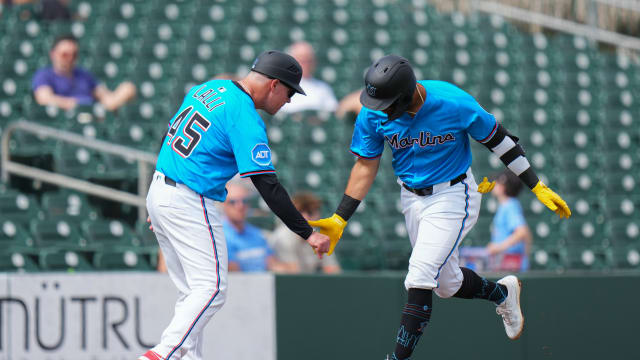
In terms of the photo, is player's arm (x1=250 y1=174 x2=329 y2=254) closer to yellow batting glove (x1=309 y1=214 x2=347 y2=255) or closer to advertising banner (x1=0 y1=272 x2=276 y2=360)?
yellow batting glove (x1=309 y1=214 x2=347 y2=255)

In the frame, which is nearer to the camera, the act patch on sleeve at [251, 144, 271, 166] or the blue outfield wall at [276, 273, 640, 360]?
the act patch on sleeve at [251, 144, 271, 166]

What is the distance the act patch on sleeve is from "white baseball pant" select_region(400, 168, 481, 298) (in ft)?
3.04

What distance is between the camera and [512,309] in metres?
4.70

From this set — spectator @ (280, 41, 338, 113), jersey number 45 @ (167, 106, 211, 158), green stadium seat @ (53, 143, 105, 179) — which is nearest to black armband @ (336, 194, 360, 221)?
jersey number 45 @ (167, 106, 211, 158)

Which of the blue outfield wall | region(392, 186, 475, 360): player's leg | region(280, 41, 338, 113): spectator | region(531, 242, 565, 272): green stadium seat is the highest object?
region(392, 186, 475, 360): player's leg

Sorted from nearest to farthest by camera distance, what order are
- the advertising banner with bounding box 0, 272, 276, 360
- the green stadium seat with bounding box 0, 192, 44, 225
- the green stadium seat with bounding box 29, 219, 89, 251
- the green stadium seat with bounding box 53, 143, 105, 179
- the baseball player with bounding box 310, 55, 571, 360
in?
the baseball player with bounding box 310, 55, 571, 360 < the advertising banner with bounding box 0, 272, 276, 360 < the green stadium seat with bounding box 29, 219, 89, 251 < the green stadium seat with bounding box 0, 192, 44, 225 < the green stadium seat with bounding box 53, 143, 105, 179

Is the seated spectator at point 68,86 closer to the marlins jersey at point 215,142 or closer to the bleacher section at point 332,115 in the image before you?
the bleacher section at point 332,115

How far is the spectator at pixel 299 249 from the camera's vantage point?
619 centimetres

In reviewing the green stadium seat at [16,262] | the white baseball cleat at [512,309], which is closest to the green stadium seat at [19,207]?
the green stadium seat at [16,262]

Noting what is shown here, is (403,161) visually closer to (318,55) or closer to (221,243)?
(221,243)

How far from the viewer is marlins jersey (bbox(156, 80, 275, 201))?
12.7 ft

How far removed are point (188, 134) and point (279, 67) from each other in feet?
1.83

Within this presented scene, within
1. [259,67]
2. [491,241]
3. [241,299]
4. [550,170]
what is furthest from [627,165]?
[259,67]

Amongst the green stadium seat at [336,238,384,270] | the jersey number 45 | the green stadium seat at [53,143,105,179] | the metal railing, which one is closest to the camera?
the jersey number 45
